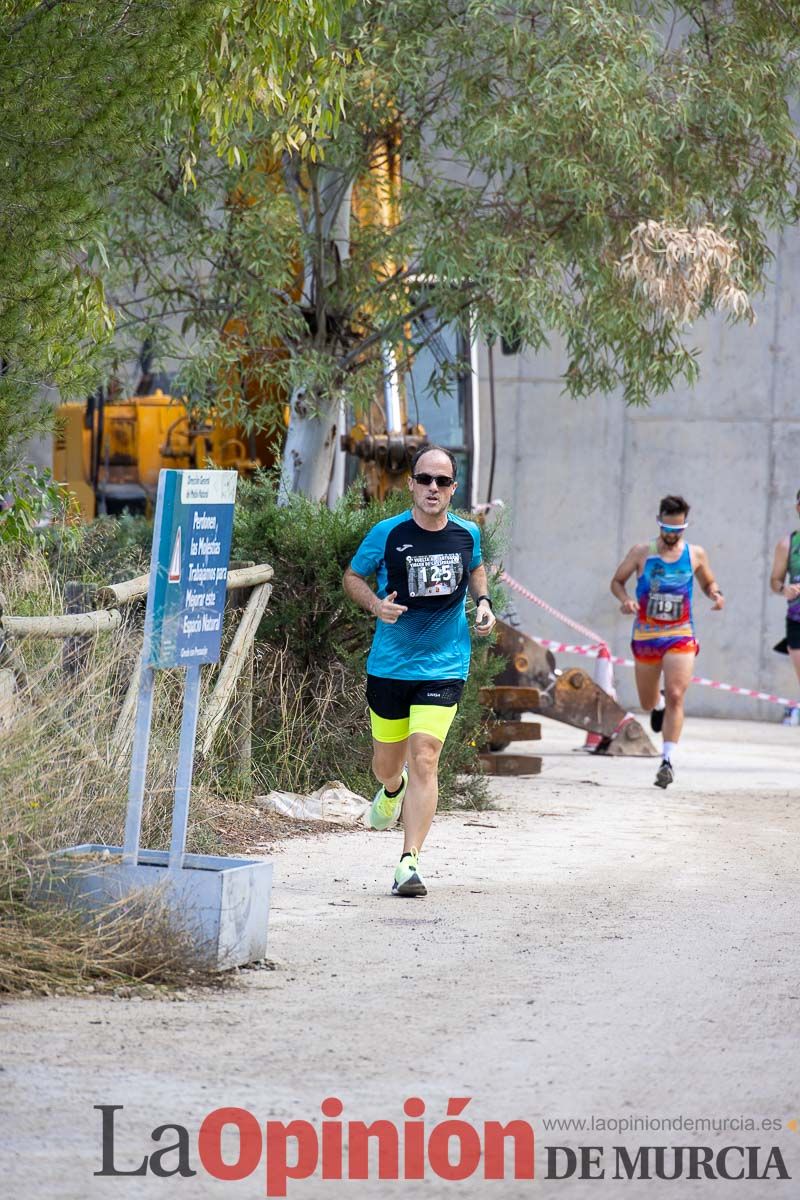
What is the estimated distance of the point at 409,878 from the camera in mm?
7430

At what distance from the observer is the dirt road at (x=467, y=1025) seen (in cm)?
420

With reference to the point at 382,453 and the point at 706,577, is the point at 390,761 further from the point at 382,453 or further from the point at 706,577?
the point at 382,453

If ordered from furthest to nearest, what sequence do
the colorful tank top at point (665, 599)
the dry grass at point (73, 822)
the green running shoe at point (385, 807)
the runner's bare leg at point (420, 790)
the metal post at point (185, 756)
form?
1. the colorful tank top at point (665, 599)
2. the green running shoe at point (385, 807)
3. the runner's bare leg at point (420, 790)
4. the metal post at point (185, 756)
5. the dry grass at point (73, 822)

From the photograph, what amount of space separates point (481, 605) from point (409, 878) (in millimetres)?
1219

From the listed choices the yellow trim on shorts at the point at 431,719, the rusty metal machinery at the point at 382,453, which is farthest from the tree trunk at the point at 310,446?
the yellow trim on shorts at the point at 431,719

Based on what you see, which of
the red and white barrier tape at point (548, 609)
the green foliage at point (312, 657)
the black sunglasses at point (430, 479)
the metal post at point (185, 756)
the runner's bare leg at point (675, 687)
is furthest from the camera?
the red and white barrier tape at point (548, 609)

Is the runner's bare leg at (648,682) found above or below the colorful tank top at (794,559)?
below

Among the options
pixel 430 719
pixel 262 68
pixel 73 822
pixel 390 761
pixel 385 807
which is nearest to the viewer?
pixel 73 822

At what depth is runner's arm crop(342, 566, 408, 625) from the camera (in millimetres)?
7348

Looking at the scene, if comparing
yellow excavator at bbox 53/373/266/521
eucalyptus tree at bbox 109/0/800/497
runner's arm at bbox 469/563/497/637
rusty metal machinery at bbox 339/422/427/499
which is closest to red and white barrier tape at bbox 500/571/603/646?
rusty metal machinery at bbox 339/422/427/499

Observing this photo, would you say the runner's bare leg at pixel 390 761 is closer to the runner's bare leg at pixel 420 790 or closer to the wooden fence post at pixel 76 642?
the runner's bare leg at pixel 420 790

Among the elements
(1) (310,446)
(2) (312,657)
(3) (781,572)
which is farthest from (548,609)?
(2) (312,657)

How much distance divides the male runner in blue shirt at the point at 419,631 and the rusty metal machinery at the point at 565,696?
5968 mm

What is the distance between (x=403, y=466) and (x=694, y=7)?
14.3ft
